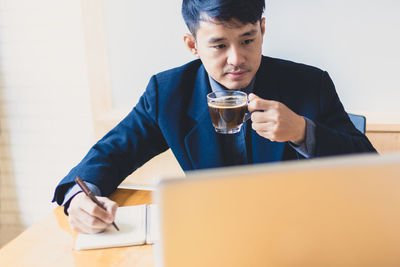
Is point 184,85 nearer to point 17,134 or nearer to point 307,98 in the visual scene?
point 307,98

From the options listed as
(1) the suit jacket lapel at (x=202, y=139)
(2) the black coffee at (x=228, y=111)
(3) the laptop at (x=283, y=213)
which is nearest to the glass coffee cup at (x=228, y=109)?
(2) the black coffee at (x=228, y=111)

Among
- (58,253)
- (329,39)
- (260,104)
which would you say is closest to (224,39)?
(260,104)

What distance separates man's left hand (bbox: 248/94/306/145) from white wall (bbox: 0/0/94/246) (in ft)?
5.44

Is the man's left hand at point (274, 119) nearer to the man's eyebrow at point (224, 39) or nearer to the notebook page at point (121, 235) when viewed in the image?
the man's eyebrow at point (224, 39)

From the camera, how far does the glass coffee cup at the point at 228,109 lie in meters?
1.16

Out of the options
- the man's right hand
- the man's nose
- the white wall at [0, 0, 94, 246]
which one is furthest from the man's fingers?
the white wall at [0, 0, 94, 246]

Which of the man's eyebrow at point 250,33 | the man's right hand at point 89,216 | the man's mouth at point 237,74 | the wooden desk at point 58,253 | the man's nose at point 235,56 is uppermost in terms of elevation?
the man's eyebrow at point 250,33

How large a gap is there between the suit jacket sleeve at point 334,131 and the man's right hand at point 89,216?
649mm

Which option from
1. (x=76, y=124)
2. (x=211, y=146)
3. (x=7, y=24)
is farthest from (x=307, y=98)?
(x=7, y=24)

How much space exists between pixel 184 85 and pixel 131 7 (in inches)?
40.1

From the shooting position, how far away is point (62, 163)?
2.67 m

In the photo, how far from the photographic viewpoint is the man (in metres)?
1.12

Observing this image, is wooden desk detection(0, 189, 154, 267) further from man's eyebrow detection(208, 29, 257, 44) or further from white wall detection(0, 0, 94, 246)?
white wall detection(0, 0, 94, 246)

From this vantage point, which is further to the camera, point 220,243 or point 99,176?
point 99,176
